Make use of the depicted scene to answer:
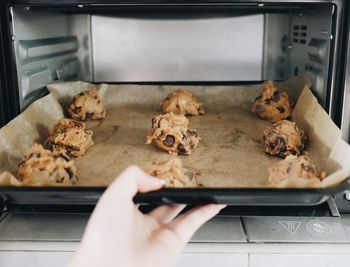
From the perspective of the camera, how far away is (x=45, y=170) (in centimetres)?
97

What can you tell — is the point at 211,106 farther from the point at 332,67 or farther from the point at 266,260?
the point at 266,260

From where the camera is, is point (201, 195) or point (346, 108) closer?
point (201, 195)

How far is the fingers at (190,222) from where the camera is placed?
86 cm

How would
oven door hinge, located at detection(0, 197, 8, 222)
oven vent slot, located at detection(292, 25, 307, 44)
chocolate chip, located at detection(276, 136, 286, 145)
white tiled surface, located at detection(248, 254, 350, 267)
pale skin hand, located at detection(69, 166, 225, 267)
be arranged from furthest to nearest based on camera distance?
oven vent slot, located at detection(292, 25, 307, 44), chocolate chip, located at detection(276, 136, 286, 145), oven door hinge, located at detection(0, 197, 8, 222), white tiled surface, located at detection(248, 254, 350, 267), pale skin hand, located at detection(69, 166, 225, 267)

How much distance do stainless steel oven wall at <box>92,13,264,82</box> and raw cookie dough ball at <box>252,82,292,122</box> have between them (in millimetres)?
233

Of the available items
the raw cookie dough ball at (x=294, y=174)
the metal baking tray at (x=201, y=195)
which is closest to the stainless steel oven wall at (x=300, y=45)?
the raw cookie dough ball at (x=294, y=174)

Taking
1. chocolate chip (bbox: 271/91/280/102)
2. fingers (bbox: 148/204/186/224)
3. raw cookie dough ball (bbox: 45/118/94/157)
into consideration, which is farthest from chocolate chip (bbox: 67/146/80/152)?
chocolate chip (bbox: 271/91/280/102)

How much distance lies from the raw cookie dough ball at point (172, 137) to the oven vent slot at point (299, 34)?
0.47 m

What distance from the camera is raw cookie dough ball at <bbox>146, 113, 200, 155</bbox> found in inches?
48.2

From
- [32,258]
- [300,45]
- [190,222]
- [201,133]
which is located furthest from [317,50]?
[32,258]

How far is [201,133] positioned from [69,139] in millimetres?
390

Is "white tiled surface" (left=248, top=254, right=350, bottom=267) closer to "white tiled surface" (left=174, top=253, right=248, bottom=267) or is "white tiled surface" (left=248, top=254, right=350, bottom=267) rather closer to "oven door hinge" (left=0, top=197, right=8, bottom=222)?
"white tiled surface" (left=174, top=253, right=248, bottom=267)

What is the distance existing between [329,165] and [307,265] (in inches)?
8.8

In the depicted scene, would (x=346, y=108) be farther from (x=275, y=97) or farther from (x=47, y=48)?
(x=47, y=48)
